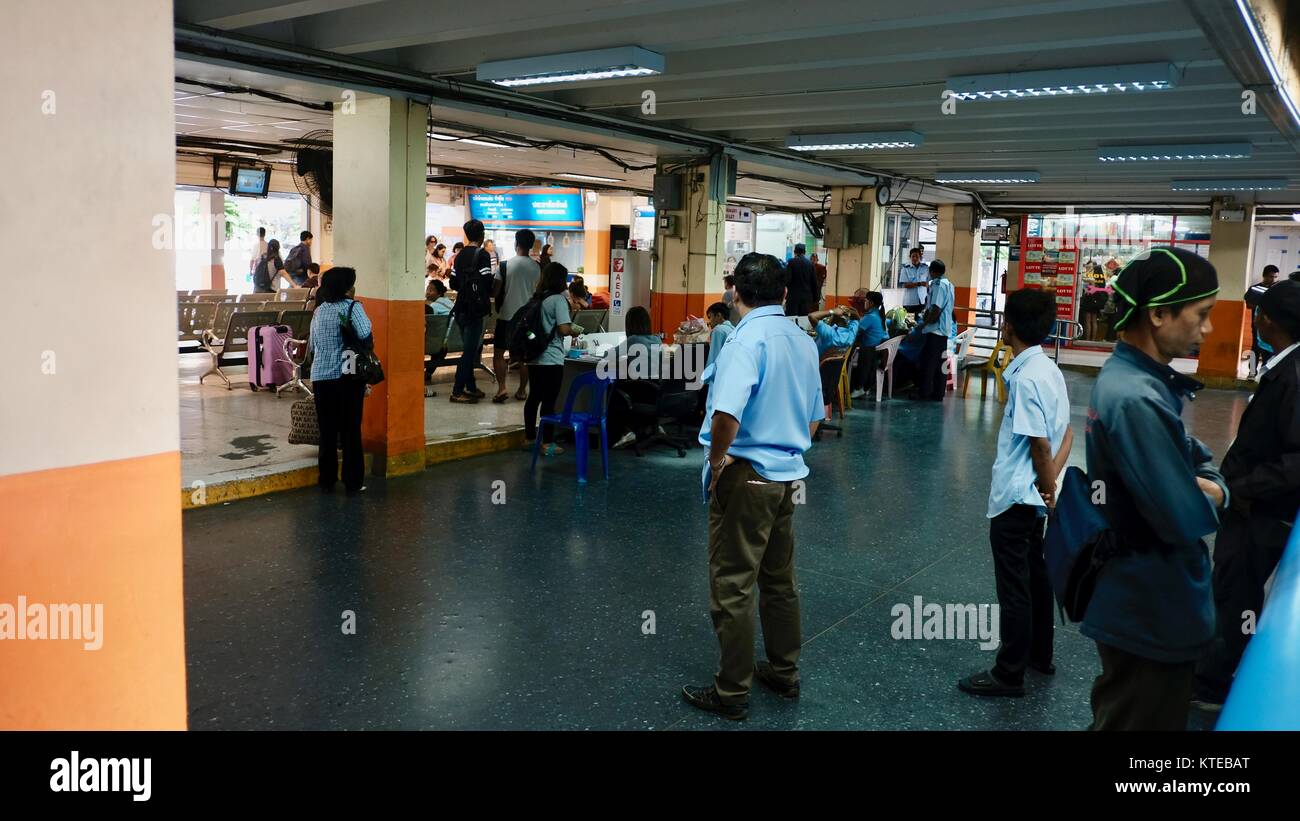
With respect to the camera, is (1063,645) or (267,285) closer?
(1063,645)

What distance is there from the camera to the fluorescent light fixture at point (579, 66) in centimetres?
658

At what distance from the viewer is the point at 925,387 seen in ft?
39.7

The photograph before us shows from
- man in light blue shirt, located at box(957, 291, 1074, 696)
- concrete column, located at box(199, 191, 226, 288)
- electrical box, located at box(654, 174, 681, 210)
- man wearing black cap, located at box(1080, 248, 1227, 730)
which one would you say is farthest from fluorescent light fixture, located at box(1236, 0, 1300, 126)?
concrete column, located at box(199, 191, 226, 288)

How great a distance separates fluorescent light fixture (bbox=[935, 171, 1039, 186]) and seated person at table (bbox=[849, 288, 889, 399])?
276cm

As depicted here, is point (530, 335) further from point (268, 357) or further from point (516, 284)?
point (268, 357)

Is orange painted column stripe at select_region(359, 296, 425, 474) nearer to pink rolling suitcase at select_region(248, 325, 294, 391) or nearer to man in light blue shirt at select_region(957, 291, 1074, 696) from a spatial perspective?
pink rolling suitcase at select_region(248, 325, 294, 391)

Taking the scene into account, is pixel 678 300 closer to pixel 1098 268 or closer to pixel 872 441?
pixel 872 441

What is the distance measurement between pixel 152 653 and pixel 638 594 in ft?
9.91

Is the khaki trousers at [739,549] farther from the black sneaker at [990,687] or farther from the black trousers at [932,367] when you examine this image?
the black trousers at [932,367]

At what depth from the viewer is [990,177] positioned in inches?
529

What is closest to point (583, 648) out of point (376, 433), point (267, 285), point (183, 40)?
point (376, 433)

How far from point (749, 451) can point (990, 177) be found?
37.6 feet

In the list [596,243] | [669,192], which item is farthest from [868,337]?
[596,243]

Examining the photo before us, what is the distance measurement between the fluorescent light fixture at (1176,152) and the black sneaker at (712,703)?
885 centimetres
